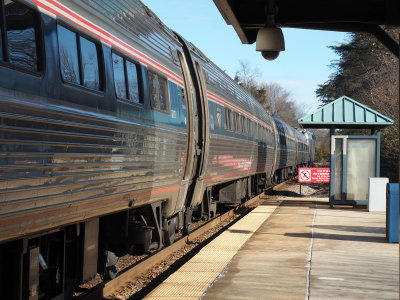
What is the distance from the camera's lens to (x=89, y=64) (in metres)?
5.18

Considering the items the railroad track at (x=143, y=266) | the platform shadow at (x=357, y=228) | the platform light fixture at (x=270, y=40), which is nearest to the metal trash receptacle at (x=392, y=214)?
the platform shadow at (x=357, y=228)

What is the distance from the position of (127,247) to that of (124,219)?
23.1 inches

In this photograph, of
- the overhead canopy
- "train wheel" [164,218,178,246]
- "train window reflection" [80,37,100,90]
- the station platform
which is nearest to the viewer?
"train window reflection" [80,37,100,90]

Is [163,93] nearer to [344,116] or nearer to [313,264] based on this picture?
[313,264]

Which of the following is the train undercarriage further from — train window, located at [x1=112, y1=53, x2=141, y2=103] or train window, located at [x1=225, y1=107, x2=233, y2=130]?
train window, located at [x1=225, y1=107, x2=233, y2=130]

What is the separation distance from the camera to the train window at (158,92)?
7098mm

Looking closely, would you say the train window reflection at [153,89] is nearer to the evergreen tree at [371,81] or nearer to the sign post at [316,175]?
the sign post at [316,175]

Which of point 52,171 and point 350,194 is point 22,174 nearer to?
point 52,171

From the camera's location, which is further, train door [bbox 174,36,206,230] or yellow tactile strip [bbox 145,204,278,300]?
train door [bbox 174,36,206,230]

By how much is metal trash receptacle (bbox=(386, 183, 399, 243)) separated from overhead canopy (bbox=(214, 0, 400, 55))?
5.21 m

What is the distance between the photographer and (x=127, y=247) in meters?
7.02

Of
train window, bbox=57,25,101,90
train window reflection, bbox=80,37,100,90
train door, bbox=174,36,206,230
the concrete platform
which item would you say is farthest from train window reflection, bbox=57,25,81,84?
train door, bbox=174,36,206,230

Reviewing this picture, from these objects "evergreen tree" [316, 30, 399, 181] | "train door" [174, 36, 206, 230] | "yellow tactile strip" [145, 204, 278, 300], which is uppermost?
"evergreen tree" [316, 30, 399, 181]

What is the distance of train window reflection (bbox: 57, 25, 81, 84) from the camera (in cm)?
455
